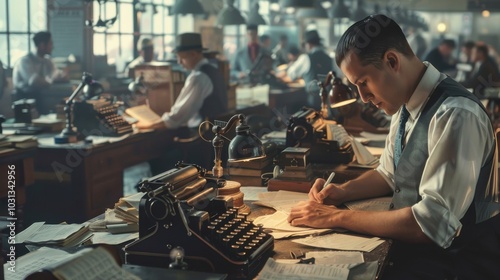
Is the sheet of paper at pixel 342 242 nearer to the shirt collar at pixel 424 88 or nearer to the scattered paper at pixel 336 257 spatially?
the scattered paper at pixel 336 257

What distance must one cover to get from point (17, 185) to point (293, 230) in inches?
109

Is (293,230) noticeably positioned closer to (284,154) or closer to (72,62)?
(284,154)

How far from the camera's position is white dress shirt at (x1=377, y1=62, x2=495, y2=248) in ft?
7.45

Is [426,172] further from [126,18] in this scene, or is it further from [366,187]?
[126,18]

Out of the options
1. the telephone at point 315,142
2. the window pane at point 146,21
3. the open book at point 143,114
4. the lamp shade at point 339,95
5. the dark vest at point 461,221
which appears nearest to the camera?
the dark vest at point 461,221

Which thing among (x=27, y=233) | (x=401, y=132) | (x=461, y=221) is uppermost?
(x=401, y=132)

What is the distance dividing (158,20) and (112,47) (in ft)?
5.01

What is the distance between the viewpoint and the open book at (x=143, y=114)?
19.8 feet

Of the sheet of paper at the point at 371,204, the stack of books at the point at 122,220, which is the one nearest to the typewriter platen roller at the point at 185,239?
the stack of books at the point at 122,220

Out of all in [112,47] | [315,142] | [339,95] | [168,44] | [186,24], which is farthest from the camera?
[186,24]

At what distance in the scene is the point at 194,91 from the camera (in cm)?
638

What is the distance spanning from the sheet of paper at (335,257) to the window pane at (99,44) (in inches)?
325

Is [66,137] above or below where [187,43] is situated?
below

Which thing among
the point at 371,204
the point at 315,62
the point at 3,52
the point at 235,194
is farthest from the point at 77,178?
the point at 315,62
